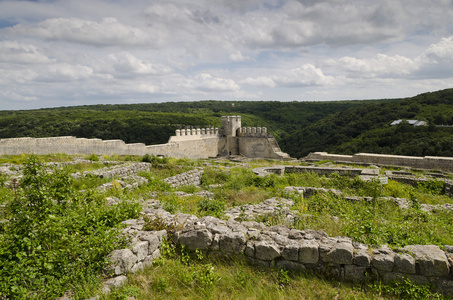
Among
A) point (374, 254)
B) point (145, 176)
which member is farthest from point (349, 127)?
point (374, 254)

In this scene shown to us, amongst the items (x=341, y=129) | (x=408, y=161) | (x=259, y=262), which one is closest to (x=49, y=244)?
(x=259, y=262)

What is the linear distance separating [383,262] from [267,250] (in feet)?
5.55

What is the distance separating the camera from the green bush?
3492 mm

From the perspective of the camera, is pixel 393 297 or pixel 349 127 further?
pixel 349 127

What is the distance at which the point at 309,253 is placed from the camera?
4441 millimetres

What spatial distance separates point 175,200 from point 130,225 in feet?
8.26

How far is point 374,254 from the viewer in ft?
14.1

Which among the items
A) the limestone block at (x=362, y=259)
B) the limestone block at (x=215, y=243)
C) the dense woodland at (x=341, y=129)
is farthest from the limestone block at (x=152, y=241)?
the dense woodland at (x=341, y=129)

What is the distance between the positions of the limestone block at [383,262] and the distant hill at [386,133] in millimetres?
24092

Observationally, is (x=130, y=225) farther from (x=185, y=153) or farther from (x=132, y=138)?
(x=132, y=138)

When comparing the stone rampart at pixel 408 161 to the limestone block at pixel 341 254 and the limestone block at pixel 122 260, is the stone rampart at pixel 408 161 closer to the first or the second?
the limestone block at pixel 341 254

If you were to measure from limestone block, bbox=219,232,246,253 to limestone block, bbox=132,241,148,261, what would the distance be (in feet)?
4.17

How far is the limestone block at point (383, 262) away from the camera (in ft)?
13.5

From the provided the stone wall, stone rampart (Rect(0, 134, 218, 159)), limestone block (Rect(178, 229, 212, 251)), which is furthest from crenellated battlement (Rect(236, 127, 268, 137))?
limestone block (Rect(178, 229, 212, 251))
